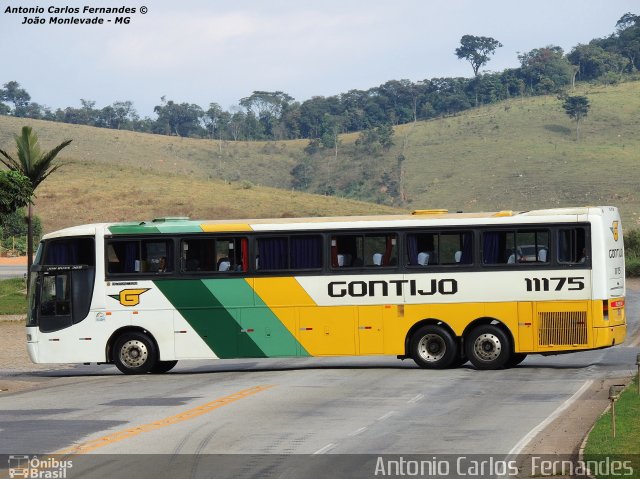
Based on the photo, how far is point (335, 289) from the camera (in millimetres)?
30719

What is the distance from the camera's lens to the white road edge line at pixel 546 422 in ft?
59.2

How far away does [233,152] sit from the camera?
191125mm

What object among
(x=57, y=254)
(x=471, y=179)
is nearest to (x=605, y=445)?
(x=57, y=254)

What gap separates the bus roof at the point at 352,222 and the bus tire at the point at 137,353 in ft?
8.31

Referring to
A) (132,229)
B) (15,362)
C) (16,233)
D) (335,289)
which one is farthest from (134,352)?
(16,233)

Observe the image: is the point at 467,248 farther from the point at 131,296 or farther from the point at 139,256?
the point at 131,296

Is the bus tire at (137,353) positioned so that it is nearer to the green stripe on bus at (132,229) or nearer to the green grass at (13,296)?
the green stripe on bus at (132,229)

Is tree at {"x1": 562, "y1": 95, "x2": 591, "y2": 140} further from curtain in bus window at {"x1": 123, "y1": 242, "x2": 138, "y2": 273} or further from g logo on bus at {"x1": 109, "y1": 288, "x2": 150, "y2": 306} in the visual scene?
g logo on bus at {"x1": 109, "y1": 288, "x2": 150, "y2": 306}

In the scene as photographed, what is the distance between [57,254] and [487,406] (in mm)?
12776

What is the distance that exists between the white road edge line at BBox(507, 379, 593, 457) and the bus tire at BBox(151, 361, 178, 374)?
1032 centimetres

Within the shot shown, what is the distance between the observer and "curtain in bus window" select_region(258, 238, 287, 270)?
3105 centimetres

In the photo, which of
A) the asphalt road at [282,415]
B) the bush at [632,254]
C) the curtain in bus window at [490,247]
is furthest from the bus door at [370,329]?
the bush at [632,254]

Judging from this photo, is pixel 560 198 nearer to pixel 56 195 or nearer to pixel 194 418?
pixel 56 195

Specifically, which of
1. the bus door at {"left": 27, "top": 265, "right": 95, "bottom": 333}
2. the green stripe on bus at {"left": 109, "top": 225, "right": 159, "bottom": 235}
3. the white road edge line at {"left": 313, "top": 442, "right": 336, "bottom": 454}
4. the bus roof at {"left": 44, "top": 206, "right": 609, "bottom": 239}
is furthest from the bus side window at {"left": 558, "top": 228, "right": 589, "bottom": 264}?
the white road edge line at {"left": 313, "top": 442, "right": 336, "bottom": 454}
